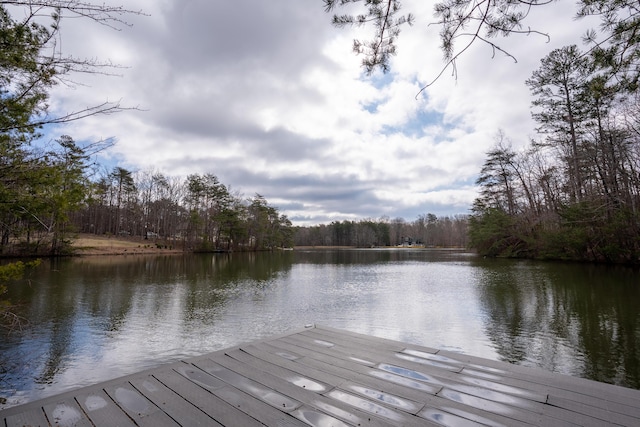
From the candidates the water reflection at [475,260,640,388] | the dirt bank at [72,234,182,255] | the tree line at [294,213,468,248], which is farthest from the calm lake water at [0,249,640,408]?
the tree line at [294,213,468,248]

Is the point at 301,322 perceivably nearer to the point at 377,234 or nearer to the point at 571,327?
the point at 571,327

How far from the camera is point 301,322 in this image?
263 inches

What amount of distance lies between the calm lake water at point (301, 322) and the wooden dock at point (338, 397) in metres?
2.13

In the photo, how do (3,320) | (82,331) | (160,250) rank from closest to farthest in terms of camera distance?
1. (82,331)
2. (3,320)
3. (160,250)

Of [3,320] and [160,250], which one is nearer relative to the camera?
[3,320]

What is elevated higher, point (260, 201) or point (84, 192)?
point (260, 201)

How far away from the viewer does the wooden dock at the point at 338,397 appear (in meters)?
1.87

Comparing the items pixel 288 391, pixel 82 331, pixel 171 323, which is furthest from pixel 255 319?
pixel 288 391

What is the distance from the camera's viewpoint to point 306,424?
5.98 ft

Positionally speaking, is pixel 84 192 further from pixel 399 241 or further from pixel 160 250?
pixel 399 241

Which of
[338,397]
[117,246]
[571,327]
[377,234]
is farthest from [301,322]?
[377,234]

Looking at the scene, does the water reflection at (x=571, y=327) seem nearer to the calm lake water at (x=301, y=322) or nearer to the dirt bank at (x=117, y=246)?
the calm lake water at (x=301, y=322)

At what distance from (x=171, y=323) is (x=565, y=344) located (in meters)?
7.36

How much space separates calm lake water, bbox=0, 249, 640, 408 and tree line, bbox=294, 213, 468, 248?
7317 centimetres
